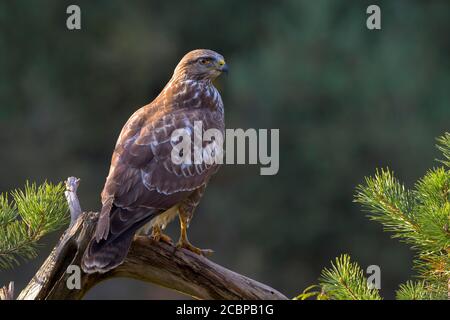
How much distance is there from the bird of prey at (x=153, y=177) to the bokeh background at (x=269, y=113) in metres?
7.47

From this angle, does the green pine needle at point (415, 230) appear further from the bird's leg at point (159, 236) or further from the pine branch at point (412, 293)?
the bird's leg at point (159, 236)

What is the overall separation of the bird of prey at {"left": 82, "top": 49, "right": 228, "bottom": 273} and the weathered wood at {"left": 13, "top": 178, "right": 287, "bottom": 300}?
72 mm

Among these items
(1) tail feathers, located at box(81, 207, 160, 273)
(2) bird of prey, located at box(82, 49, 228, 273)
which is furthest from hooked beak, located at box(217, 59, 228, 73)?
(1) tail feathers, located at box(81, 207, 160, 273)

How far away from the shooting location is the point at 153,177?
4.59 metres

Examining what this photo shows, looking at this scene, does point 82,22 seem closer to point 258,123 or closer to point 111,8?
point 111,8

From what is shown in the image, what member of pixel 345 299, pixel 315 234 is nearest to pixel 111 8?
pixel 315 234

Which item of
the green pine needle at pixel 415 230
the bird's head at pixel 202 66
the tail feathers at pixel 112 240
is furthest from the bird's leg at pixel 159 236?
the green pine needle at pixel 415 230

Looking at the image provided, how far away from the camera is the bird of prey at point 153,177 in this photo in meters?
4.23

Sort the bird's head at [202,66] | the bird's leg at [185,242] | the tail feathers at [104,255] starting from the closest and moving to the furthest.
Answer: the tail feathers at [104,255] < the bird's leg at [185,242] < the bird's head at [202,66]

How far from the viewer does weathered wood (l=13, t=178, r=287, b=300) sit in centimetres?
409

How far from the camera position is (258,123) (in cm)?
1323

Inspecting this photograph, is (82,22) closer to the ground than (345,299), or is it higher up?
higher up

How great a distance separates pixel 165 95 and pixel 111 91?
9475 millimetres

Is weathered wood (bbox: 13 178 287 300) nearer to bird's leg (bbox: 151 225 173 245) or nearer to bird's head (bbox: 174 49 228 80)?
bird's leg (bbox: 151 225 173 245)
